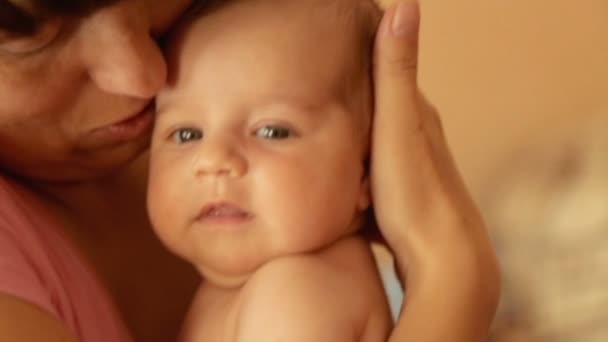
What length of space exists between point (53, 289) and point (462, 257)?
1.30ft

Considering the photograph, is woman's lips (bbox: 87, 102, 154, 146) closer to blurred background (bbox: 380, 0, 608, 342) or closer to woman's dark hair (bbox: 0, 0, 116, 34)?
woman's dark hair (bbox: 0, 0, 116, 34)

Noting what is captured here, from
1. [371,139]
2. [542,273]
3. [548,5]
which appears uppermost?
[371,139]

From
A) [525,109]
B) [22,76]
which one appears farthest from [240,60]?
[525,109]

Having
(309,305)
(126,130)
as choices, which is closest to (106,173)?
(126,130)

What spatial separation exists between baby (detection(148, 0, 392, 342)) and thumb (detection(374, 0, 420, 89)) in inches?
0.9

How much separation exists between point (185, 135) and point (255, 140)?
0.26 feet

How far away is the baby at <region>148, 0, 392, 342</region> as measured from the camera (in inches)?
32.2

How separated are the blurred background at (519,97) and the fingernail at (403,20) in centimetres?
54

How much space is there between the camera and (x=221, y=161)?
82 cm

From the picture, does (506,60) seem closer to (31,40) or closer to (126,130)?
(126,130)

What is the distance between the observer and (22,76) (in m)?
0.79

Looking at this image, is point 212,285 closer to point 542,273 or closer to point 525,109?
point 542,273

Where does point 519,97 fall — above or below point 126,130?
below

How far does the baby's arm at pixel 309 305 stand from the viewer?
78 cm
